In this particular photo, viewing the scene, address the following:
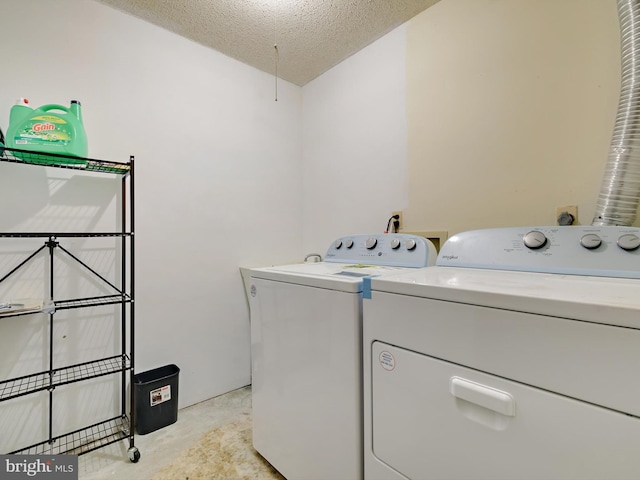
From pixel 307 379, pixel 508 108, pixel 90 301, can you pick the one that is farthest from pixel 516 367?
pixel 90 301

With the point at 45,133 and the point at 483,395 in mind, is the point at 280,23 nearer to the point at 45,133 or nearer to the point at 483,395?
the point at 45,133

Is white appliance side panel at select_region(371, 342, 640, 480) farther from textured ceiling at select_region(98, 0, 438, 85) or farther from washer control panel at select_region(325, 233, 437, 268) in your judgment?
textured ceiling at select_region(98, 0, 438, 85)

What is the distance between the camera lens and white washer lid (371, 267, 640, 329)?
0.52m

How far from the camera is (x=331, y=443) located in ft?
3.28

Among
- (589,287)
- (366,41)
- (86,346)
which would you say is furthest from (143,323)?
(366,41)

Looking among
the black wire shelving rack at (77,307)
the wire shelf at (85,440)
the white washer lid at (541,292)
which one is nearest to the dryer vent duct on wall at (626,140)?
the white washer lid at (541,292)

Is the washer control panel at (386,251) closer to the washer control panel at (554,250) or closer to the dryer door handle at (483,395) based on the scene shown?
the washer control panel at (554,250)

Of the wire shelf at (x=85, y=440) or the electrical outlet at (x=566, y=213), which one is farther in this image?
the wire shelf at (x=85, y=440)

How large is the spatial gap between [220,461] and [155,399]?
0.52m

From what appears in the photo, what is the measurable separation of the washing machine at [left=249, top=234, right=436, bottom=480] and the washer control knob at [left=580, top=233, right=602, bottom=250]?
1.70 feet

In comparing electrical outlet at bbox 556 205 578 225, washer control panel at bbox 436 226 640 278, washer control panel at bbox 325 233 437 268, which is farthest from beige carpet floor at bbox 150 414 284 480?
electrical outlet at bbox 556 205 578 225

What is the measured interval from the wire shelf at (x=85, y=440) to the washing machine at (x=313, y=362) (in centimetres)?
77

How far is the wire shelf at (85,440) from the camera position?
1381mm

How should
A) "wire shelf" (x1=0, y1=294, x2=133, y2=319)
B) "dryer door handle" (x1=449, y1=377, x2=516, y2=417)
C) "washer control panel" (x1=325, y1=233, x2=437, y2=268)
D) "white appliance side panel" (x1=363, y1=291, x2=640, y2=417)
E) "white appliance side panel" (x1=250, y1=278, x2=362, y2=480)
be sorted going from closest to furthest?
"white appliance side panel" (x1=363, y1=291, x2=640, y2=417) → "dryer door handle" (x1=449, y1=377, x2=516, y2=417) → "white appliance side panel" (x1=250, y1=278, x2=362, y2=480) → "wire shelf" (x1=0, y1=294, x2=133, y2=319) → "washer control panel" (x1=325, y1=233, x2=437, y2=268)
